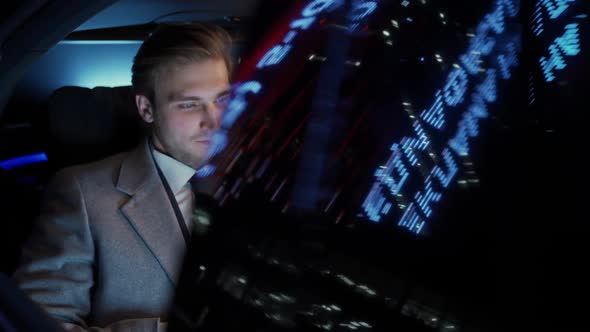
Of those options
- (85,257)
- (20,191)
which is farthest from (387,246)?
(20,191)

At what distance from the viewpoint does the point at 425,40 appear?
95cm

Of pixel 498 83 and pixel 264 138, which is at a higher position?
pixel 498 83

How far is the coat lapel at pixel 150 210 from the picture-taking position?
1688 mm

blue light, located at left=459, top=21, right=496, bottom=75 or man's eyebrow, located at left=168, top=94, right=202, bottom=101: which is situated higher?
man's eyebrow, located at left=168, top=94, right=202, bottom=101

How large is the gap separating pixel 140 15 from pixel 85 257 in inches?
77.1

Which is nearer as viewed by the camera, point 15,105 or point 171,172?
point 171,172

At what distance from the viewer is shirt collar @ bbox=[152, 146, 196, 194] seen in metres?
1.84

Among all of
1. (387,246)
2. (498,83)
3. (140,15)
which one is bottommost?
(387,246)

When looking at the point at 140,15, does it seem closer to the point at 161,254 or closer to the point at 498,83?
the point at 161,254

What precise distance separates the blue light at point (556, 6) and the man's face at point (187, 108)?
0.77 meters

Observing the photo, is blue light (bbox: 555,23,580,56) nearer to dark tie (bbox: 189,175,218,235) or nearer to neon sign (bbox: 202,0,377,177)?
neon sign (bbox: 202,0,377,177)

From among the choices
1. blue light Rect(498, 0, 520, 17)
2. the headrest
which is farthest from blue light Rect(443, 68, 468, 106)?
the headrest

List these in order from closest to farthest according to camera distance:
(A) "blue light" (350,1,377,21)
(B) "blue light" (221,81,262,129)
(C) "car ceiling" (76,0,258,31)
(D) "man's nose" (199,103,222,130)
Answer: (A) "blue light" (350,1,377,21), (B) "blue light" (221,81,262,129), (D) "man's nose" (199,103,222,130), (C) "car ceiling" (76,0,258,31)

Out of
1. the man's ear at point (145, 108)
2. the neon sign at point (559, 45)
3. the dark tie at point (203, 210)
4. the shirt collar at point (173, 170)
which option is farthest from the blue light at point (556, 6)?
the man's ear at point (145, 108)
